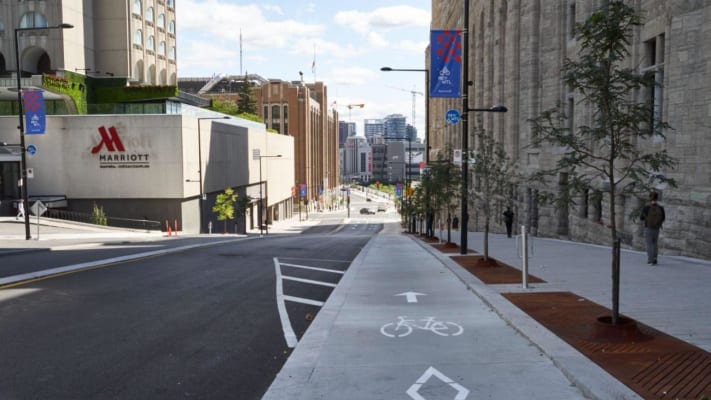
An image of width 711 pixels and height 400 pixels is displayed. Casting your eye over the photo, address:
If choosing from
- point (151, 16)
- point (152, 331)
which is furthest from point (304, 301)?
point (151, 16)

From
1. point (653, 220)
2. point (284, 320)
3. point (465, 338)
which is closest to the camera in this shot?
point (465, 338)

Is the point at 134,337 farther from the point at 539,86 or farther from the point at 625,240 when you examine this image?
the point at 539,86

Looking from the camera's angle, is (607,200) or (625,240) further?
(607,200)

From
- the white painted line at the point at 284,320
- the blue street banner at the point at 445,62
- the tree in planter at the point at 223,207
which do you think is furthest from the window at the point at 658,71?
the tree in planter at the point at 223,207

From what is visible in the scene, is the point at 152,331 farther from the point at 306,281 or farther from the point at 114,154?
the point at 114,154

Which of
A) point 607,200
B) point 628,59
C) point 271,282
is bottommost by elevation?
point 271,282

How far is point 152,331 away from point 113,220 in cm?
4689

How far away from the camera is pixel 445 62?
2109cm

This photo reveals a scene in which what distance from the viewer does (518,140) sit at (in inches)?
1617

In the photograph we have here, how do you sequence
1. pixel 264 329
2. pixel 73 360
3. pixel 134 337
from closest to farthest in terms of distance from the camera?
pixel 73 360, pixel 134 337, pixel 264 329

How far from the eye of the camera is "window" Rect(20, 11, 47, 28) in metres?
57.7

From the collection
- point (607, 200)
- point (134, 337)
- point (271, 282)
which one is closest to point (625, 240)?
point (607, 200)

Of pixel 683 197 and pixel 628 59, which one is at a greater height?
pixel 628 59

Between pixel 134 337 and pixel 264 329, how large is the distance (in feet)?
6.95
